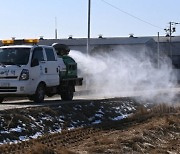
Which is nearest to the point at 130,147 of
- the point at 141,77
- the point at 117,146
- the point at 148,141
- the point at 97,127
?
the point at 117,146

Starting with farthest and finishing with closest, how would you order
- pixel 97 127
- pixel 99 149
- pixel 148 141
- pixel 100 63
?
pixel 100 63
pixel 97 127
pixel 148 141
pixel 99 149

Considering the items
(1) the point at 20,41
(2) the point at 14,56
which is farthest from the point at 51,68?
(1) the point at 20,41

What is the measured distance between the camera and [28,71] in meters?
19.7

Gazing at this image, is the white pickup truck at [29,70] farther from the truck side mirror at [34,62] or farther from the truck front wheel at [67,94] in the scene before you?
the truck front wheel at [67,94]

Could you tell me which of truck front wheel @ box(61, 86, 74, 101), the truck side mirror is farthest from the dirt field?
the truck side mirror

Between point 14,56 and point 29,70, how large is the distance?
3.08 ft

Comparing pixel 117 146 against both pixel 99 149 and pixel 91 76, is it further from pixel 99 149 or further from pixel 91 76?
pixel 91 76

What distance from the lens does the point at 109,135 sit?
15.2m

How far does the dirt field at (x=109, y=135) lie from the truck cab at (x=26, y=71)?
184 centimetres

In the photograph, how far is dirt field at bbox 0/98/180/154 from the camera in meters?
12.6

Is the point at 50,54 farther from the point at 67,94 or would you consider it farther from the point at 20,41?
the point at 67,94

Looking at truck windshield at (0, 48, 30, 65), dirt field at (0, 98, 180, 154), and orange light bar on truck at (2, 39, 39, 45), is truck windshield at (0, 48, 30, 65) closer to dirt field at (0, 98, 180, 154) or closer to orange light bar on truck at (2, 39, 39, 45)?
orange light bar on truck at (2, 39, 39, 45)

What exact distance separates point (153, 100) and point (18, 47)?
9498 mm

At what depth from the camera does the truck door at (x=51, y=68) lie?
21062 mm
